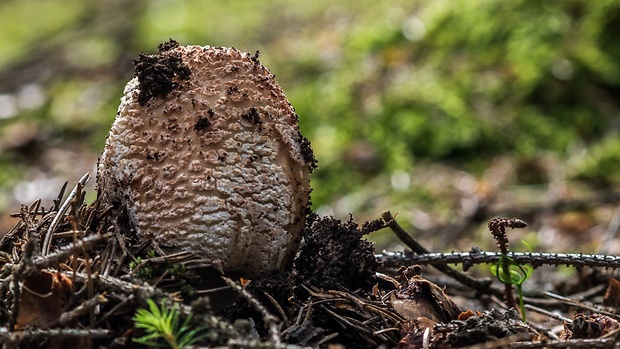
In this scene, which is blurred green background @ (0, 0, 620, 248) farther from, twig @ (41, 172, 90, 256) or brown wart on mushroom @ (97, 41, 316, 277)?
twig @ (41, 172, 90, 256)

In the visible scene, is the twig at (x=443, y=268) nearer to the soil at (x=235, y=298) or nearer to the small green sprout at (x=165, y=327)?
the soil at (x=235, y=298)

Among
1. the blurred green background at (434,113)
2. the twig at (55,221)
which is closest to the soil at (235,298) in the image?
the twig at (55,221)

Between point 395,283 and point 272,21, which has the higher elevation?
point 272,21

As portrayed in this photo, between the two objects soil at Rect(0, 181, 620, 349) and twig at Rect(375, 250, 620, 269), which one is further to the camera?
twig at Rect(375, 250, 620, 269)

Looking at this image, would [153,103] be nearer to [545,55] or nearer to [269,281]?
[269,281]

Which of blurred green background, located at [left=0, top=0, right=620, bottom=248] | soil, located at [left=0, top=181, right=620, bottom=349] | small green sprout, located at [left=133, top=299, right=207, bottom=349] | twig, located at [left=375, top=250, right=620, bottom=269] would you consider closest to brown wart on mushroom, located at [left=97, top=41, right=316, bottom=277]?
soil, located at [left=0, top=181, right=620, bottom=349]

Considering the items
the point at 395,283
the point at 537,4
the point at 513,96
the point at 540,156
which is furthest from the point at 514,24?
the point at 395,283
